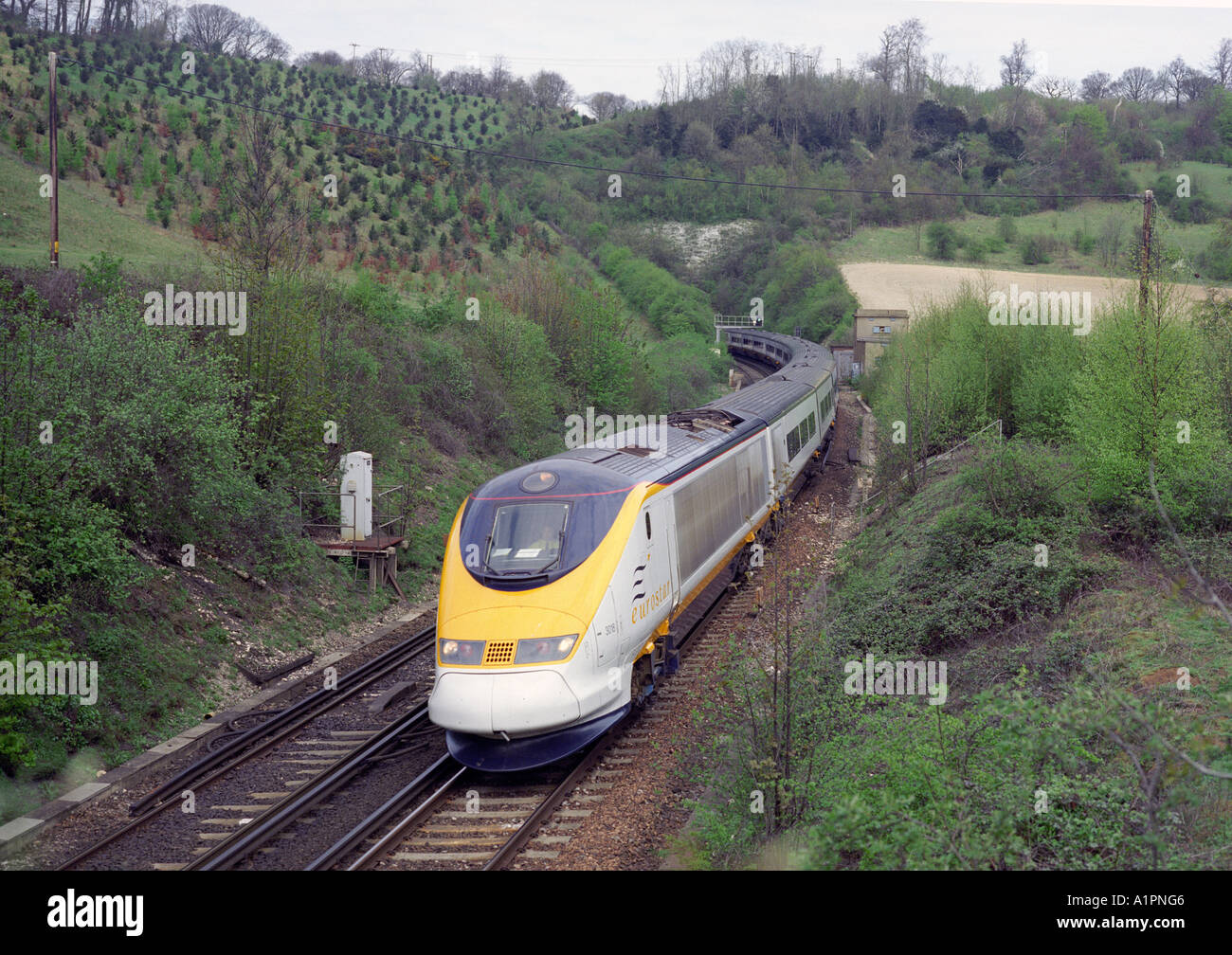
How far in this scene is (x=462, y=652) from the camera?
923cm

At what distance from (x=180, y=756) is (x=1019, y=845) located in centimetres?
876

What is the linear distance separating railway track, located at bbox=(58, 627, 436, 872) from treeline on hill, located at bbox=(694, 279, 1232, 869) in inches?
172

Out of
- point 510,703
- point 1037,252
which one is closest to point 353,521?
point 510,703

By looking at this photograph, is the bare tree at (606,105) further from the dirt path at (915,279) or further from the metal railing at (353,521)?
the metal railing at (353,521)

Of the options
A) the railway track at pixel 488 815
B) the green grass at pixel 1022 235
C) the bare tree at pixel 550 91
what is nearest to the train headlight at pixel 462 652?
the railway track at pixel 488 815

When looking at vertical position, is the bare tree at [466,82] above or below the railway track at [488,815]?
above

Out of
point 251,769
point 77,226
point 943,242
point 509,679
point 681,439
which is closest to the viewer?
point 509,679

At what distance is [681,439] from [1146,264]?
790 cm

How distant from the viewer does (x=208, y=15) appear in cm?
8138

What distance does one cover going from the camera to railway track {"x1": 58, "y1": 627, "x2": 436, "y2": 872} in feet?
26.5

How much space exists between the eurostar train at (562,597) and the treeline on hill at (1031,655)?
4.26 ft

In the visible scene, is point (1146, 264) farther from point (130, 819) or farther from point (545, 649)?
point (130, 819)

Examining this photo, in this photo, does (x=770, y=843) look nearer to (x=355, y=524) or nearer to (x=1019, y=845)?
(x=1019, y=845)

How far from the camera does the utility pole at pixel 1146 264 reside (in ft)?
46.7
